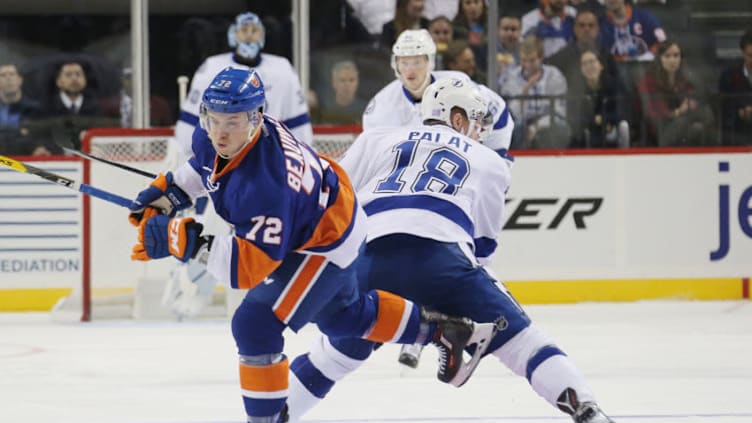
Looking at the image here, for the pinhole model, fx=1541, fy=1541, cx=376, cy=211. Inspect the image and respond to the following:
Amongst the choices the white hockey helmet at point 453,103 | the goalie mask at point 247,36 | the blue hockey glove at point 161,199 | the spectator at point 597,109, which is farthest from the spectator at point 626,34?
the blue hockey glove at point 161,199

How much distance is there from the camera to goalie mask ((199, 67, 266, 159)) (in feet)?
10.8

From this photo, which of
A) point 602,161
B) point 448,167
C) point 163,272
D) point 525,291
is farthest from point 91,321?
point 448,167

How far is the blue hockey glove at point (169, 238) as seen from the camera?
3.34 m

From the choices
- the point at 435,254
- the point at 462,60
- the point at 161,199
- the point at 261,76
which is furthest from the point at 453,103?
the point at 462,60

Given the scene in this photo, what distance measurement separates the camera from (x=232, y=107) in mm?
3297

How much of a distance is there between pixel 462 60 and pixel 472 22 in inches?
8.2

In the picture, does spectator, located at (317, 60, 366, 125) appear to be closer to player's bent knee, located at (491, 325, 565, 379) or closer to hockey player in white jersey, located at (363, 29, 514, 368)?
hockey player in white jersey, located at (363, 29, 514, 368)

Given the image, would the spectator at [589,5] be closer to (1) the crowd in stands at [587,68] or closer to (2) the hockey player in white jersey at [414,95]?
(1) the crowd in stands at [587,68]

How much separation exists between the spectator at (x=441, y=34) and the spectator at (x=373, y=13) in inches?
8.5

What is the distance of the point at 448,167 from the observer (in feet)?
12.9

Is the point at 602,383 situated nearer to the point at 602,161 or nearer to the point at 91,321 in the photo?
the point at 602,161

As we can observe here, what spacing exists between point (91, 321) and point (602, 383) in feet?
9.21

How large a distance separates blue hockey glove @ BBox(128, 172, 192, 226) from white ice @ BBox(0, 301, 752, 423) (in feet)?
2.59

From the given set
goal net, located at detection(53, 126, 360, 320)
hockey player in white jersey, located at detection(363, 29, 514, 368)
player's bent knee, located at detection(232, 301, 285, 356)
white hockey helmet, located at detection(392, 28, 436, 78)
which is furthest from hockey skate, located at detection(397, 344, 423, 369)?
goal net, located at detection(53, 126, 360, 320)
